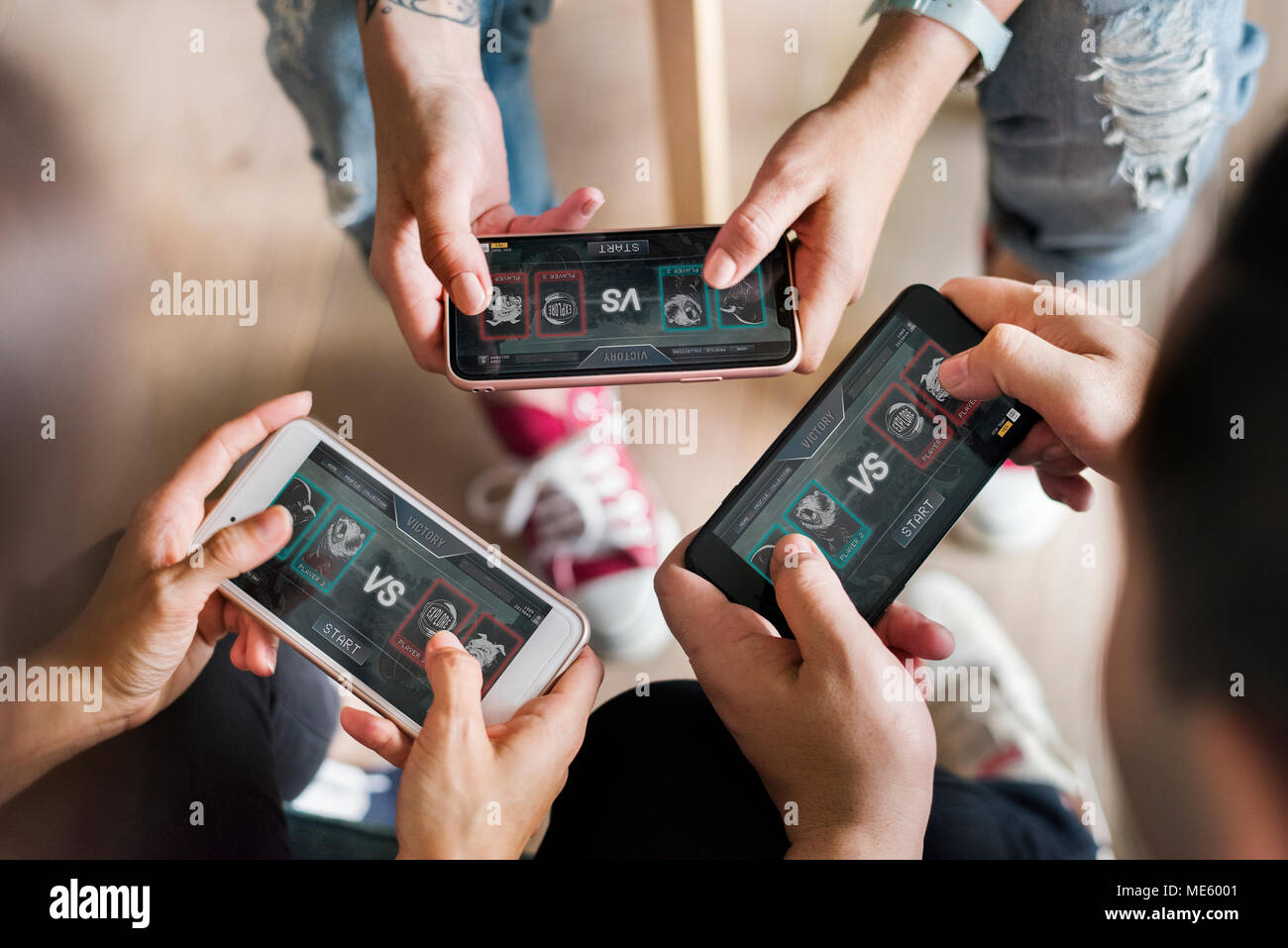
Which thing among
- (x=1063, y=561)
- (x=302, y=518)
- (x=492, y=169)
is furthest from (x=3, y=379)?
(x=1063, y=561)

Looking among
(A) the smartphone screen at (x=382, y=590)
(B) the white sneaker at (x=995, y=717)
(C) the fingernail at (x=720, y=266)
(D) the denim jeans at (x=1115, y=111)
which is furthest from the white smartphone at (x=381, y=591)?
(D) the denim jeans at (x=1115, y=111)

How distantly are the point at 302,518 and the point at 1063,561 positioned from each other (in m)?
0.74

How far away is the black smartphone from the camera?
59 centimetres

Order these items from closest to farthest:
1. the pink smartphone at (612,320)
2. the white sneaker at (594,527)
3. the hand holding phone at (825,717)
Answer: the hand holding phone at (825,717), the pink smartphone at (612,320), the white sneaker at (594,527)

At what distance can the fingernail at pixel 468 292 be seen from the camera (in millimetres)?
581

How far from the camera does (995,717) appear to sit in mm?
740

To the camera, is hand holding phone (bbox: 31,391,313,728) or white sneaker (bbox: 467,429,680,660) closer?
hand holding phone (bbox: 31,391,313,728)

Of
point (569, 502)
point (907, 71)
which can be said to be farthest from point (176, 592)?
point (907, 71)

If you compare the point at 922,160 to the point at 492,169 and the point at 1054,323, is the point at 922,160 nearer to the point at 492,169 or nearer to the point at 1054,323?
the point at 1054,323

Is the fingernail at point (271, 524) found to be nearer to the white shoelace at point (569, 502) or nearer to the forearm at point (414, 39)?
the white shoelace at point (569, 502)

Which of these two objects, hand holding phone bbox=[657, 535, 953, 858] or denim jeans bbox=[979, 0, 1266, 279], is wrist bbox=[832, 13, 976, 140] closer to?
denim jeans bbox=[979, 0, 1266, 279]

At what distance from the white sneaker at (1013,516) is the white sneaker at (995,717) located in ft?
0.19

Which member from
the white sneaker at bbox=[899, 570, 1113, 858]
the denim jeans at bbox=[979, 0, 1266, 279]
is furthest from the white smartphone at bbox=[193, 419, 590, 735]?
the denim jeans at bbox=[979, 0, 1266, 279]
